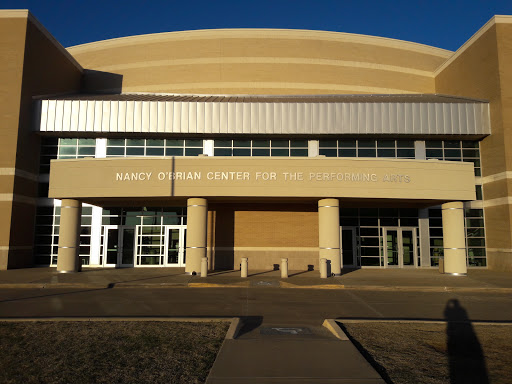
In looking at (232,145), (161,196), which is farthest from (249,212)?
(161,196)

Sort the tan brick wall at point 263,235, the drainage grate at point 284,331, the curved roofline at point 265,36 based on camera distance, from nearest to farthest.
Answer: the drainage grate at point 284,331 → the tan brick wall at point 263,235 → the curved roofline at point 265,36

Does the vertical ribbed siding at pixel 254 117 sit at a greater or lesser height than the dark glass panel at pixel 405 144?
greater

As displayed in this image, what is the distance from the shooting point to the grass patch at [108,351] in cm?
568

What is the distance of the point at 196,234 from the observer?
18844mm

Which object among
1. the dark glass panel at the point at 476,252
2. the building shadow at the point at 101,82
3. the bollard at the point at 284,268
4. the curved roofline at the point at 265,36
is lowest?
the bollard at the point at 284,268

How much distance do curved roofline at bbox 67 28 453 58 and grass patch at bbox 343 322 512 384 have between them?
85.8 feet

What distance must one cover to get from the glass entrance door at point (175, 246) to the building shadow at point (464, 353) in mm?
16002

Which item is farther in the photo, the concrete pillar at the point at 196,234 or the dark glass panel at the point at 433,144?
the dark glass panel at the point at 433,144

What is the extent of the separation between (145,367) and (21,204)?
1990cm

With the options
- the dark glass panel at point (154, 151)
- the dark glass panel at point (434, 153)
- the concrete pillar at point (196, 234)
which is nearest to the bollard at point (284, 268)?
the concrete pillar at point (196, 234)

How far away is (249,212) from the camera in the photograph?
23.1 meters

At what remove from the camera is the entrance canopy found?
61.4 feet

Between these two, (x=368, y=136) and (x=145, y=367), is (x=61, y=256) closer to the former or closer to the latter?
(x=145, y=367)

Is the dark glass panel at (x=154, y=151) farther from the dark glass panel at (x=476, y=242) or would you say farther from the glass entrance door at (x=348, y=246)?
the dark glass panel at (x=476, y=242)
